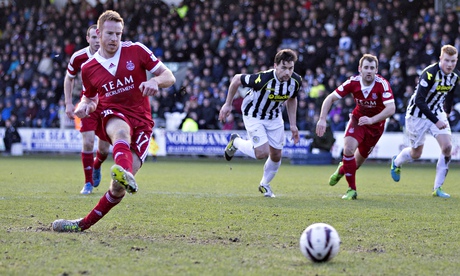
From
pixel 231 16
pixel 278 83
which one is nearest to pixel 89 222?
pixel 278 83

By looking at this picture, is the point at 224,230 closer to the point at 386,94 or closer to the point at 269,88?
the point at 269,88

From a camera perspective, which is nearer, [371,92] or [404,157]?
[371,92]

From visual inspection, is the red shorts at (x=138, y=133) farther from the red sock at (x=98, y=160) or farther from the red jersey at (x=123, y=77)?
the red sock at (x=98, y=160)

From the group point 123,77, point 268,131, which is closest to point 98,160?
point 268,131

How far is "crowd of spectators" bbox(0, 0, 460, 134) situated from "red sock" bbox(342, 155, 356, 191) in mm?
10569

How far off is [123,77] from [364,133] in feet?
17.0

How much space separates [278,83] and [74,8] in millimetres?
22670

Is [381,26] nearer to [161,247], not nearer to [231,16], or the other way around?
[231,16]

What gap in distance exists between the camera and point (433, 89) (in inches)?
448

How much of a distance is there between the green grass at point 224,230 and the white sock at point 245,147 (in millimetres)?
648

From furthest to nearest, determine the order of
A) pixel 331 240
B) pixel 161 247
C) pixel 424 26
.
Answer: pixel 424 26, pixel 161 247, pixel 331 240

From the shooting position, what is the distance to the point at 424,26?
2309cm

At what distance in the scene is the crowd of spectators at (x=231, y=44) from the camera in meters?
22.7

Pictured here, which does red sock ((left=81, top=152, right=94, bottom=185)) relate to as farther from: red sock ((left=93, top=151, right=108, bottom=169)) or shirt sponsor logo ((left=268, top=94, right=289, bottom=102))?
shirt sponsor logo ((left=268, top=94, right=289, bottom=102))
